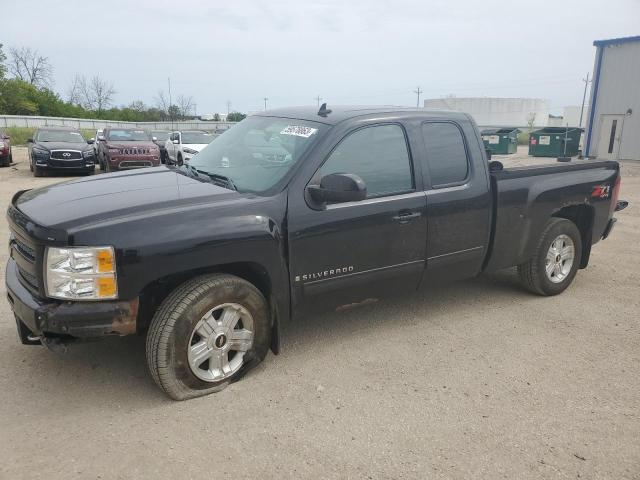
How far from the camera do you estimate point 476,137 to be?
446 centimetres

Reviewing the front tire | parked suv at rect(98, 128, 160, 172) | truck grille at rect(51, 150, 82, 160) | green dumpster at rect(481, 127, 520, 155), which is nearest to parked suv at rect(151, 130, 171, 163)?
parked suv at rect(98, 128, 160, 172)

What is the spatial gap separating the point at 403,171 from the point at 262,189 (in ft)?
3.75

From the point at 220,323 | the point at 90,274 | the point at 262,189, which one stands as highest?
the point at 262,189

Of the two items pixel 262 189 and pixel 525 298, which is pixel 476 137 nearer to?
pixel 525 298

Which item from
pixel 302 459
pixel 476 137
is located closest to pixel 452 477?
pixel 302 459

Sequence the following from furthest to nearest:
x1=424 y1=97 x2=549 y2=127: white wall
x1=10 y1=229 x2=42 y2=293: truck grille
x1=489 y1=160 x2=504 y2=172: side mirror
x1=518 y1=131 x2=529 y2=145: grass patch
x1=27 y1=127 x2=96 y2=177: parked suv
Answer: x1=424 y1=97 x2=549 y2=127: white wall → x1=518 y1=131 x2=529 y2=145: grass patch → x1=27 y1=127 x2=96 y2=177: parked suv → x1=489 y1=160 x2=504 y2=172: side mirror → x1=10 y1=229 x2=42 y2=293: truck grille

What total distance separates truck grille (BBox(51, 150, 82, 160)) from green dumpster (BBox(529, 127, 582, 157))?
22096mm

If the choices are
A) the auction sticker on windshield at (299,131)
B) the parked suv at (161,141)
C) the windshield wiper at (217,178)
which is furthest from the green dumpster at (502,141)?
the windshield wiper at (217,178)

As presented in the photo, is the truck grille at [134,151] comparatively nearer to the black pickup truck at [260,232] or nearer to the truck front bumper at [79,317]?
the black pickup truck at [260,232]

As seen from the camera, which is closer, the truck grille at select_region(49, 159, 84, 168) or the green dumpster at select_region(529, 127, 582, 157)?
the truck grille at select_region(49, 159, 84, 168)

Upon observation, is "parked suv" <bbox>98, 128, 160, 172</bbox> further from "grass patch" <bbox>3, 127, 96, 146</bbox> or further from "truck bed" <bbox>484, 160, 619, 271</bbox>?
"grass patch" <bbox>3, 127, 96, 146</bbox>

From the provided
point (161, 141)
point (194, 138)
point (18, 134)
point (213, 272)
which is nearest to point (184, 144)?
point (194, 138)

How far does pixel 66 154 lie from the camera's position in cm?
1481

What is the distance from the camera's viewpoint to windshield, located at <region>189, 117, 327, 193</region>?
3586 mm
